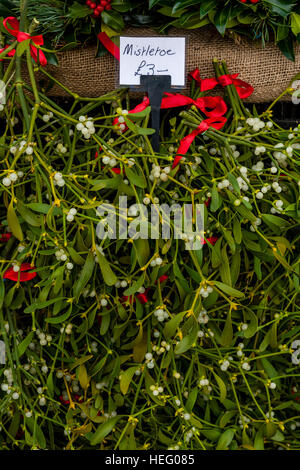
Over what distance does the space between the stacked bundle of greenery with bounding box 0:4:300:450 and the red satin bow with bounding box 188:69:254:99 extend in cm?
2

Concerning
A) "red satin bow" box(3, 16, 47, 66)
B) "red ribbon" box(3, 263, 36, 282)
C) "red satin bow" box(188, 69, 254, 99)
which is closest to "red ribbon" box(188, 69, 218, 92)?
"red satin bow" box(188, 69, 254, 99)

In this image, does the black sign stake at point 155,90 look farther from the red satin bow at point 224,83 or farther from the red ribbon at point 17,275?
the red ribbon at point 17,275

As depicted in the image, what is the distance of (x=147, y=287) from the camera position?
2.36 ft

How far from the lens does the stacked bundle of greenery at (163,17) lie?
29.8 inches

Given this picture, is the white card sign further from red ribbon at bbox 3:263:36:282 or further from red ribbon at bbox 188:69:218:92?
red ribbon at bbox 3:263:36:282

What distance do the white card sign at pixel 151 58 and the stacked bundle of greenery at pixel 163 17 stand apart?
0.12 feet

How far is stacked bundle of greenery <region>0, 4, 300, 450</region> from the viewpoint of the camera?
0.67 metres

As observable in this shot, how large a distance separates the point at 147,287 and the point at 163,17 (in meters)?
0.46

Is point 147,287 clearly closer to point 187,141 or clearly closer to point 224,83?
point 187,141

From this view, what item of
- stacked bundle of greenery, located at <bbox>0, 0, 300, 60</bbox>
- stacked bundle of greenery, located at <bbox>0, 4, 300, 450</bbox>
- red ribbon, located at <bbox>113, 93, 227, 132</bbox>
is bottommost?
stacked bundle of greenery, located at <bbox>0, 4, 300, 450</bbox>

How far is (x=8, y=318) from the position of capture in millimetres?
736

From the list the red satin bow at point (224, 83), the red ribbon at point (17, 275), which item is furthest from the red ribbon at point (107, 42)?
the red ribbon at point (17, 275)

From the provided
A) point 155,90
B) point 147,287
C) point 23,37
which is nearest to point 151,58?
point 155,90
